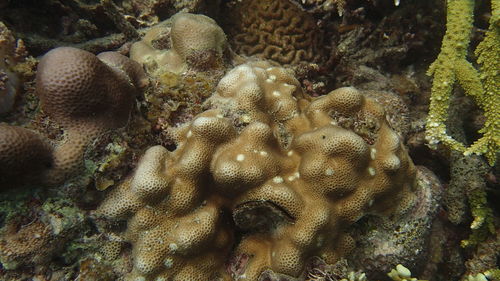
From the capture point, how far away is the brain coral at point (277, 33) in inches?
165

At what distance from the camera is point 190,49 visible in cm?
320

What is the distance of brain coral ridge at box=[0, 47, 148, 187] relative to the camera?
2.15m

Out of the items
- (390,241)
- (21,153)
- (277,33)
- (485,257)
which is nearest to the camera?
(21,153)

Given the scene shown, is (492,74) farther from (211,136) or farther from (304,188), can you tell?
(211,136)

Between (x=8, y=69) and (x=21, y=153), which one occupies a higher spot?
(x=8, y=69)

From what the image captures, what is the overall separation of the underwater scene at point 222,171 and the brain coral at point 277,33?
1033mm

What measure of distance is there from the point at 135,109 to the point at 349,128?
6.69ft

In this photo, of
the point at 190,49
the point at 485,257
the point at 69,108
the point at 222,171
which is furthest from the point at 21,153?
the point at 485,257

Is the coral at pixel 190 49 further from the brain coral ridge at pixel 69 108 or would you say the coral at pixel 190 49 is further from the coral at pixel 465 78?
the coral at pixel 465 78

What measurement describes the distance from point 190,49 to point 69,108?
1.39 meters

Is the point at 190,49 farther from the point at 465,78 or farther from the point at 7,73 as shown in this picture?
the point at 465,78

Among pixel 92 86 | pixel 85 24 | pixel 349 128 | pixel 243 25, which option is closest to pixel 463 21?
pixel 349 128

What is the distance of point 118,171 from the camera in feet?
8.16

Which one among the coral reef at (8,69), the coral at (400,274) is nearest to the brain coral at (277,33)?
the coral reef at (8,69)
